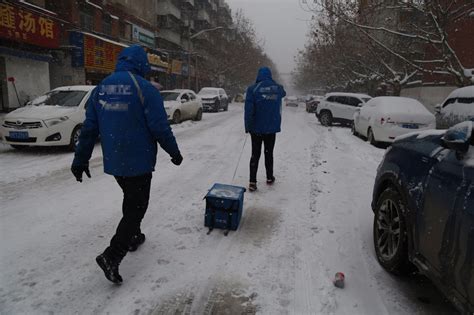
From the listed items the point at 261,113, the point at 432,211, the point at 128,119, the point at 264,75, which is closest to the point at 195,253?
the point at 128,119

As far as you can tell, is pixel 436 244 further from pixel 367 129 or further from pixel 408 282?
pixel 367 129

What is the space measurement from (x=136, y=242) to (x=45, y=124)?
573 cm

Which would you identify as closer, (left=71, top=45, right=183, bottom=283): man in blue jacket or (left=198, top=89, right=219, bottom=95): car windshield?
(left=71, top=45, right=183, bottom=283): man in blue jacket

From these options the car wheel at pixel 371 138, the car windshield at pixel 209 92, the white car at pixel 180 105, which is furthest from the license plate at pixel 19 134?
the car windshield at pixel 209 92

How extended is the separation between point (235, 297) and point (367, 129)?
1059cm

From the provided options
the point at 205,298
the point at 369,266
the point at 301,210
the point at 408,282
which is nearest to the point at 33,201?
the point at 205,298

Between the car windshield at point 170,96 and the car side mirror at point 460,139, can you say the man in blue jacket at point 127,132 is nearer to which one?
the car side mirror at point 460,139

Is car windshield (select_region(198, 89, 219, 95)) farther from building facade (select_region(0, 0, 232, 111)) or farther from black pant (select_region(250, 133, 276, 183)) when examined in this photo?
black pant (select_region(250, 133, 276, 183))

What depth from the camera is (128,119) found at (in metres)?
2.72

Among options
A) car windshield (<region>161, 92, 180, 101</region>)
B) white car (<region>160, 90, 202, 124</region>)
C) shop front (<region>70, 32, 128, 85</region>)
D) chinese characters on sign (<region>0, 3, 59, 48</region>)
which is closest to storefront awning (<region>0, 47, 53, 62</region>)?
chinese characters on sign (<region>0, 3, 59, 48</region>)

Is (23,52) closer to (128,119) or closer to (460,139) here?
(128,119)

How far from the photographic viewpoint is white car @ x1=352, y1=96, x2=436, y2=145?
10.4 m

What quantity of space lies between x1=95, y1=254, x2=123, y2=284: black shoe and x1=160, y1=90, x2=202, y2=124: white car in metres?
12.3

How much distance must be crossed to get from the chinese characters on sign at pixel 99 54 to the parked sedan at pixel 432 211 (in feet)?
62.1
